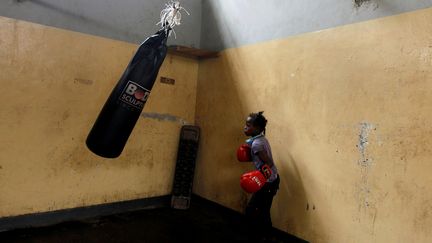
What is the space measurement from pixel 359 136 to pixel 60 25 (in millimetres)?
2862

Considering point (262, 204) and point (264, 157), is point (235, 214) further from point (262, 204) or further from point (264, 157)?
point (264, 157)

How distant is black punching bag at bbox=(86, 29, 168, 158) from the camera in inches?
93.4

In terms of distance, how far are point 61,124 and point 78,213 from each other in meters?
0.93

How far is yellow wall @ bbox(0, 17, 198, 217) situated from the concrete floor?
0.81ft

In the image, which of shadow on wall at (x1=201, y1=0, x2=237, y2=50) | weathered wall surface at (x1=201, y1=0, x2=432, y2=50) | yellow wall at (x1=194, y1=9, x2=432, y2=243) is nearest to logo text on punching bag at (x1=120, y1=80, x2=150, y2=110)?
yellow wall at (x1=194, y1=9, x2=432, y2=243)

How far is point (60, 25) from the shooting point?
2977mm

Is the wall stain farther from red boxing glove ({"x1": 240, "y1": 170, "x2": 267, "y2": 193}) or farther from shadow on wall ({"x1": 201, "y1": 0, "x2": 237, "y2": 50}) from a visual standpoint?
red boxing glove ({"x1": 240, "y1": 170, "x2": 267, "y2": 193})

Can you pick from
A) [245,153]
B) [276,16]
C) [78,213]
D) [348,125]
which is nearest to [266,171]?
[245,153]

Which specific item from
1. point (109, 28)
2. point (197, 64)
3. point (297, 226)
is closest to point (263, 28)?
point (197, 64)

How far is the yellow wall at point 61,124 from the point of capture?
2770mm

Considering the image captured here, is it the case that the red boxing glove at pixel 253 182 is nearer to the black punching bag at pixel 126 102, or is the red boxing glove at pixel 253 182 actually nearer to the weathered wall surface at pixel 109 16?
the black punching bag at pixel 126 102

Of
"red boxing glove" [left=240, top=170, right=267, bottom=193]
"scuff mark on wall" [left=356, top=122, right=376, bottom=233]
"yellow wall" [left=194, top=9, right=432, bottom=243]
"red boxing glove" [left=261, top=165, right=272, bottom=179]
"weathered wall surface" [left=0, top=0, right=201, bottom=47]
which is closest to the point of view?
"yellow wall" [left=194, top=9, right=432, bottom=243]

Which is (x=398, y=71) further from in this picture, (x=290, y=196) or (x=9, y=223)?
(x=9, y=223)

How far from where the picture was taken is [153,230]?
3.02m
